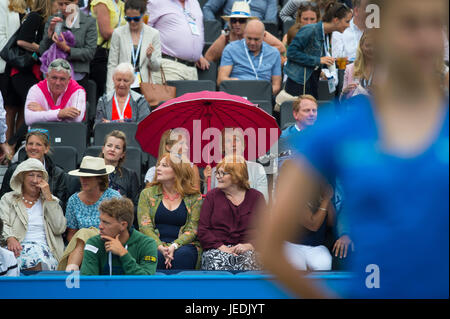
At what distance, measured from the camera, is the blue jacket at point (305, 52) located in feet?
26.1

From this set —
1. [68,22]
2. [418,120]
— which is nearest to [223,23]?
[68,22]

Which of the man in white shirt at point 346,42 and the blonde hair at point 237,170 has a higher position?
the man in white shirt at point 346,42

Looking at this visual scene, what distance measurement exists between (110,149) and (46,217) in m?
0.86

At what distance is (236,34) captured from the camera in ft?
30.1

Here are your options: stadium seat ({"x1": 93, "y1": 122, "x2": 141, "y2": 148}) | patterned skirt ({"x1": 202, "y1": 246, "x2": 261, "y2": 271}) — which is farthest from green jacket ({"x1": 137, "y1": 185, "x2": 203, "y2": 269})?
stadium seat ({"x1": 93, "y1": 122, "x2": 141, "y2": 148})

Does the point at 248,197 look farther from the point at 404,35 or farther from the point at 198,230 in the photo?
the point at 404,35

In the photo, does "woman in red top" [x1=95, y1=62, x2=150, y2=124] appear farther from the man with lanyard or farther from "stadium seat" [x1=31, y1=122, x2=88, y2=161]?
the man with lanyard

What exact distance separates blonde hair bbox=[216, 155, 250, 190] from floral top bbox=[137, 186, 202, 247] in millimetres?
321

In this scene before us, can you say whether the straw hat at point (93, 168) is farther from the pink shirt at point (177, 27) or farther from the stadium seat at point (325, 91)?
the stadium seat at point (325, 91)

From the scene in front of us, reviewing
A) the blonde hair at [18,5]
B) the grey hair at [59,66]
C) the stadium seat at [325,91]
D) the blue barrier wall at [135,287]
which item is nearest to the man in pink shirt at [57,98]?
the grey hair at [59,66]

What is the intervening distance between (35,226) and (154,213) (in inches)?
37.2

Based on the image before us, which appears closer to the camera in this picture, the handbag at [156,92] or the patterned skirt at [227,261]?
the patterned skirt at [227,261]

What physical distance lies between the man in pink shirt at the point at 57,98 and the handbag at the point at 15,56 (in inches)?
32.5

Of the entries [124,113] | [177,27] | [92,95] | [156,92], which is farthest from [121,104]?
[177,27]
